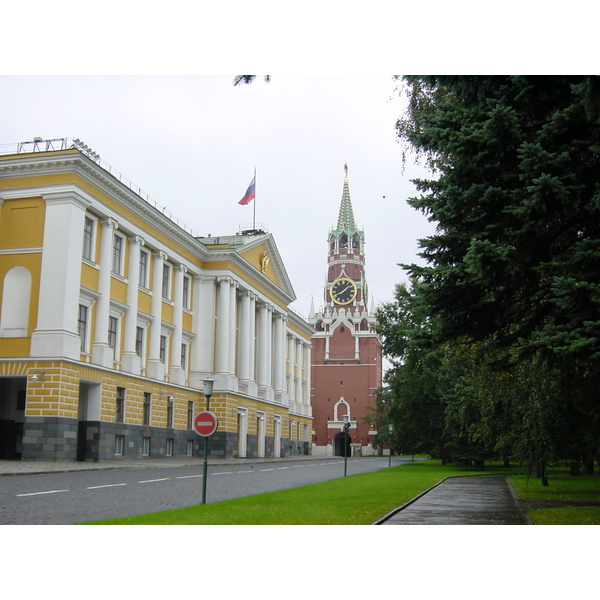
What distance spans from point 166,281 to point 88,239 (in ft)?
35.3

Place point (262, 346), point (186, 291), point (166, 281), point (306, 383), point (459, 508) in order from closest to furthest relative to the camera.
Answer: point (459, 508)
point (166, 281)
point (186, 291)
point (262, 346)
point (306, 383)

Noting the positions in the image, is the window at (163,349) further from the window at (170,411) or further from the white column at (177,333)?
the window at (170,411)

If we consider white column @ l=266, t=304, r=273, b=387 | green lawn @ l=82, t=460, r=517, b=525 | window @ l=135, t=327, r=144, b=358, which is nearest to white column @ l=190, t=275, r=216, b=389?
window @ l=135, t=327, r=144, b=358

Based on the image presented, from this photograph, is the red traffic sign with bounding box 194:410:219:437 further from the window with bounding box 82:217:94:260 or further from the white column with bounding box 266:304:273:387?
the white column with bounding box 266:304:273:387

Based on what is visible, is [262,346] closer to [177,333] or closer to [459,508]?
[177,333]

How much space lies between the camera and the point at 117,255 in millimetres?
39469

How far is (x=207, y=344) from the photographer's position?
164 feet

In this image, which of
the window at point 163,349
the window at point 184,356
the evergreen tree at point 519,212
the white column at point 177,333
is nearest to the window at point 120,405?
the window at point 163,349

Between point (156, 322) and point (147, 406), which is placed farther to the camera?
point (156, 322)

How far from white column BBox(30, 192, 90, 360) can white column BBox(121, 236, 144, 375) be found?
20.2ft

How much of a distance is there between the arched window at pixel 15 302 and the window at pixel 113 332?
5.90 m

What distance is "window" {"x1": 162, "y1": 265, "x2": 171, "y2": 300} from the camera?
46125 millimetres

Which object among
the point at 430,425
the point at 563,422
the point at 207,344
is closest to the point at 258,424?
the point at 207,344

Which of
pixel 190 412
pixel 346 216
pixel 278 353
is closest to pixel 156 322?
pixel 190 412
